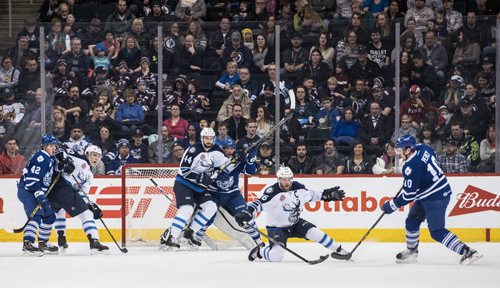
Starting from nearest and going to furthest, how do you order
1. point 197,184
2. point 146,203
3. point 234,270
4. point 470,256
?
point 234,270, point 470,256, point 197,184, point 146,203

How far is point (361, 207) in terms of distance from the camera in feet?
40.9

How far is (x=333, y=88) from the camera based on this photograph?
41.5ft

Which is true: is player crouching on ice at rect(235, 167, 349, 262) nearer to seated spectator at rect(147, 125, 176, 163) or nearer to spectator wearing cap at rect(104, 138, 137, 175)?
seated spectator at rect(147, 125, 176, 163)

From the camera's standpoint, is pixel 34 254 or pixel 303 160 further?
pixel 303 160

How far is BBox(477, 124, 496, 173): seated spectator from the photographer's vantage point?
1239cm

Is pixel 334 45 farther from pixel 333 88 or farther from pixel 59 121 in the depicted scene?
pixel 59 121

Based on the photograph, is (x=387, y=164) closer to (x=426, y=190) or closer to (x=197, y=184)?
(x=197, y=184)

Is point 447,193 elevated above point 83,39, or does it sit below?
below

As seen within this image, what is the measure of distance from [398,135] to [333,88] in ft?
2.78

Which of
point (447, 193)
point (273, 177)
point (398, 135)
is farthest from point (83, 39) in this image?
point (447, 193)

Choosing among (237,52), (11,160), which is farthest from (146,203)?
(237,52)

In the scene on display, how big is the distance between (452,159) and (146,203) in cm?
318

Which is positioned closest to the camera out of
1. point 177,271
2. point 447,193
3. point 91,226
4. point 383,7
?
point 177,271

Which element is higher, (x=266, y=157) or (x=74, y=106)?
(x=74, y=106)
